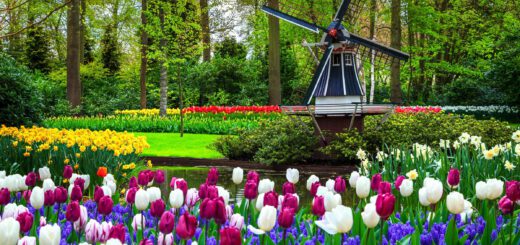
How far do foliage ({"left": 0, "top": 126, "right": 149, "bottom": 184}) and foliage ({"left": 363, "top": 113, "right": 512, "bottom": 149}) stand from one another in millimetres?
5925

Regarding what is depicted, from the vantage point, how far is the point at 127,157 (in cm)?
830

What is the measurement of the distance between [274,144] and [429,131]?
11.1 feet

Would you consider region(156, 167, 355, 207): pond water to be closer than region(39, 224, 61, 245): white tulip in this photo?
No

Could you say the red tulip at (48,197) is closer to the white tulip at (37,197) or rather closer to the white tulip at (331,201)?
the white tulip at (37,197)

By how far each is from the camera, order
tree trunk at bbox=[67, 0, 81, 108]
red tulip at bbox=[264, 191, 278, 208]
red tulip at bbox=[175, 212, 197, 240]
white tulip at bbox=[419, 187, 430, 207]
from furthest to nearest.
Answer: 1. tree trunk at bbox=[67, 0, 81, 108]
2. white tulip at bbox=[419, 187, 430, 207]
3. red tulip at bbox=[264, 191, 278, 208]
4. red tulip at bbox=[175, 212, 197, 240]

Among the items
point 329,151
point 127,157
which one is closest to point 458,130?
point 329,151

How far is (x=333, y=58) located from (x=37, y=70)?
88.8 ft

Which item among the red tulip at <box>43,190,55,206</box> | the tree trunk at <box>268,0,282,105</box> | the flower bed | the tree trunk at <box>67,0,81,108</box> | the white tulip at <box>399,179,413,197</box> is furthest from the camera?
the tree trunk at <box>67,0,81,108</box>

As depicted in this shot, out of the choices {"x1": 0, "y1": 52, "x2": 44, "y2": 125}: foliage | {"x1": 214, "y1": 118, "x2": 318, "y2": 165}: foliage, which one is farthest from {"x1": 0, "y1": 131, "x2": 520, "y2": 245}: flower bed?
{"x1": 214, "y1": 118, "x2": 318, "y2": 165}: foliage

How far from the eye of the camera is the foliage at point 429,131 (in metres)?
12.6

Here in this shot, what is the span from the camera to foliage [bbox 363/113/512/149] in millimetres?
12641

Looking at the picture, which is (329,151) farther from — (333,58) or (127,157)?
(127,157)

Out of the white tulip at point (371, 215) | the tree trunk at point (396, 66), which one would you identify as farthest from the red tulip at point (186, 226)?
the tree trunk at point (396, 66)

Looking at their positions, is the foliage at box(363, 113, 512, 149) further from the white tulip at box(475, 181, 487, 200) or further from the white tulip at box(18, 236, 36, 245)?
the white tulip at box(18, 236, 36, 245)
